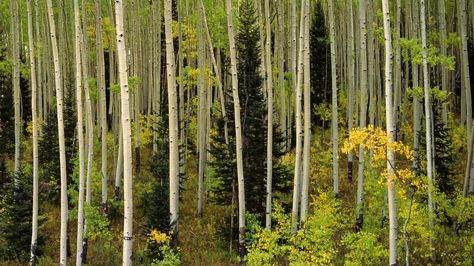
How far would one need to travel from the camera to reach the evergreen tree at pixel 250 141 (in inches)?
552

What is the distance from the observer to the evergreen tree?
46.0 ft

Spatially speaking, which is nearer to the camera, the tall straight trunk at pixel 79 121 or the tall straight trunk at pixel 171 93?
the tall straight trunk at pixel 171 93

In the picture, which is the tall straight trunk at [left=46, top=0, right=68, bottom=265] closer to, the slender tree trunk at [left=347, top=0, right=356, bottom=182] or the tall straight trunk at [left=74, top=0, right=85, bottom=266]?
the tall straight trunk at [left=74, top=0, right=85, bottom=266]

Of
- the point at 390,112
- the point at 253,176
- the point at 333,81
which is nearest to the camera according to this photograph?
the point at 390,112

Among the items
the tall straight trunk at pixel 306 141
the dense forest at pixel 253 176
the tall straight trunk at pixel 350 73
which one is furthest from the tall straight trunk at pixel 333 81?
the tall straight trunk at pixel 306 141

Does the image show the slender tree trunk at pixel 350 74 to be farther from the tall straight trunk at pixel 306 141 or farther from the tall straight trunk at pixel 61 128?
the tall straight trunk at pixel 61 128

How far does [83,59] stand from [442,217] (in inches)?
459

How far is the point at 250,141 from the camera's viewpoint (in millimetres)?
14898

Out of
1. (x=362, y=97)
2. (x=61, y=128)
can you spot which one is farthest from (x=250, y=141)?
(x=61, y=128)

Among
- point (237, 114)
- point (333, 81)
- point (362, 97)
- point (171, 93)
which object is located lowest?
point (237, 114)

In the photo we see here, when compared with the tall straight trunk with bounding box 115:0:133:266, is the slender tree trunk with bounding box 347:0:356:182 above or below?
above

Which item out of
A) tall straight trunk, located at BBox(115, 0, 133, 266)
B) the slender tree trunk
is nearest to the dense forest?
tall straight trunk, located at BBox(115, 0, 133, 266)

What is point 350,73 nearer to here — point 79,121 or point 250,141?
point 250,141

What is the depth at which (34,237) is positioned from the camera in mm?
11750
